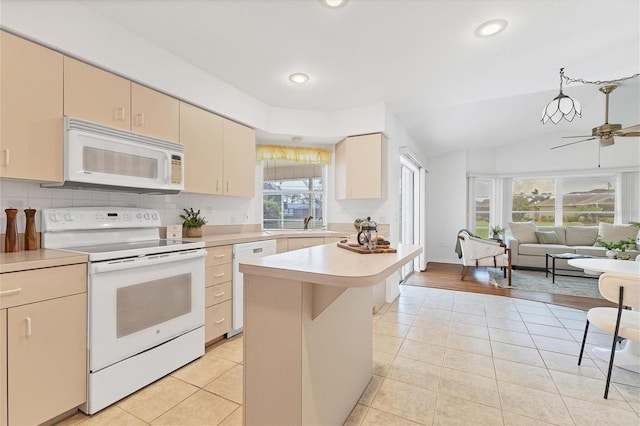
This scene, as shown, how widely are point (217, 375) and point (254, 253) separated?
1.13 metres

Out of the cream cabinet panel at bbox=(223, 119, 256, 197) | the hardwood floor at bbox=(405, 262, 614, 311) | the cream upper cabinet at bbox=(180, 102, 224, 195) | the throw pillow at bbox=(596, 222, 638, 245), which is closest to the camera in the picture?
the cream upper cabinet at bbox=(180, 102, 224, 195)

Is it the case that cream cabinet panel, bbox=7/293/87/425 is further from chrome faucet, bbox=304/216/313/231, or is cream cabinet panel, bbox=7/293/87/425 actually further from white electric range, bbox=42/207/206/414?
chrome faucet, bbox=304/216/313/231

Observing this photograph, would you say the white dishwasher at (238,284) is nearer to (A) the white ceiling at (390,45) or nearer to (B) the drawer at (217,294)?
(B) the drawer at (217,294)

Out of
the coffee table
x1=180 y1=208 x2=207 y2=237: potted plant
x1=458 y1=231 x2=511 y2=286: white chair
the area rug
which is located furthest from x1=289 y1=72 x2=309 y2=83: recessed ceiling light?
the coffee table

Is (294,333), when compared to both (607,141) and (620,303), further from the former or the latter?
(607,141)

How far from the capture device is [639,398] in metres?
1.84

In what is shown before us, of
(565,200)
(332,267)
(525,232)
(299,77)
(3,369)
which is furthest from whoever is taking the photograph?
(565,200)

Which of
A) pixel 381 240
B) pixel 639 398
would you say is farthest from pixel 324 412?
pixel 639 398

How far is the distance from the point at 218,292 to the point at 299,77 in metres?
2.21

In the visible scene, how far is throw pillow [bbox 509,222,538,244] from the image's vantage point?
6.10 metres

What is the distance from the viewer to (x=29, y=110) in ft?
5.48

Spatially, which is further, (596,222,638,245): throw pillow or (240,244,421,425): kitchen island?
(596,222,638,245): throw pillow

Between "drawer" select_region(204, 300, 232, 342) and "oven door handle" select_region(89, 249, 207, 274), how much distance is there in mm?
546

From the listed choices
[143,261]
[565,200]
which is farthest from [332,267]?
[565,200]
